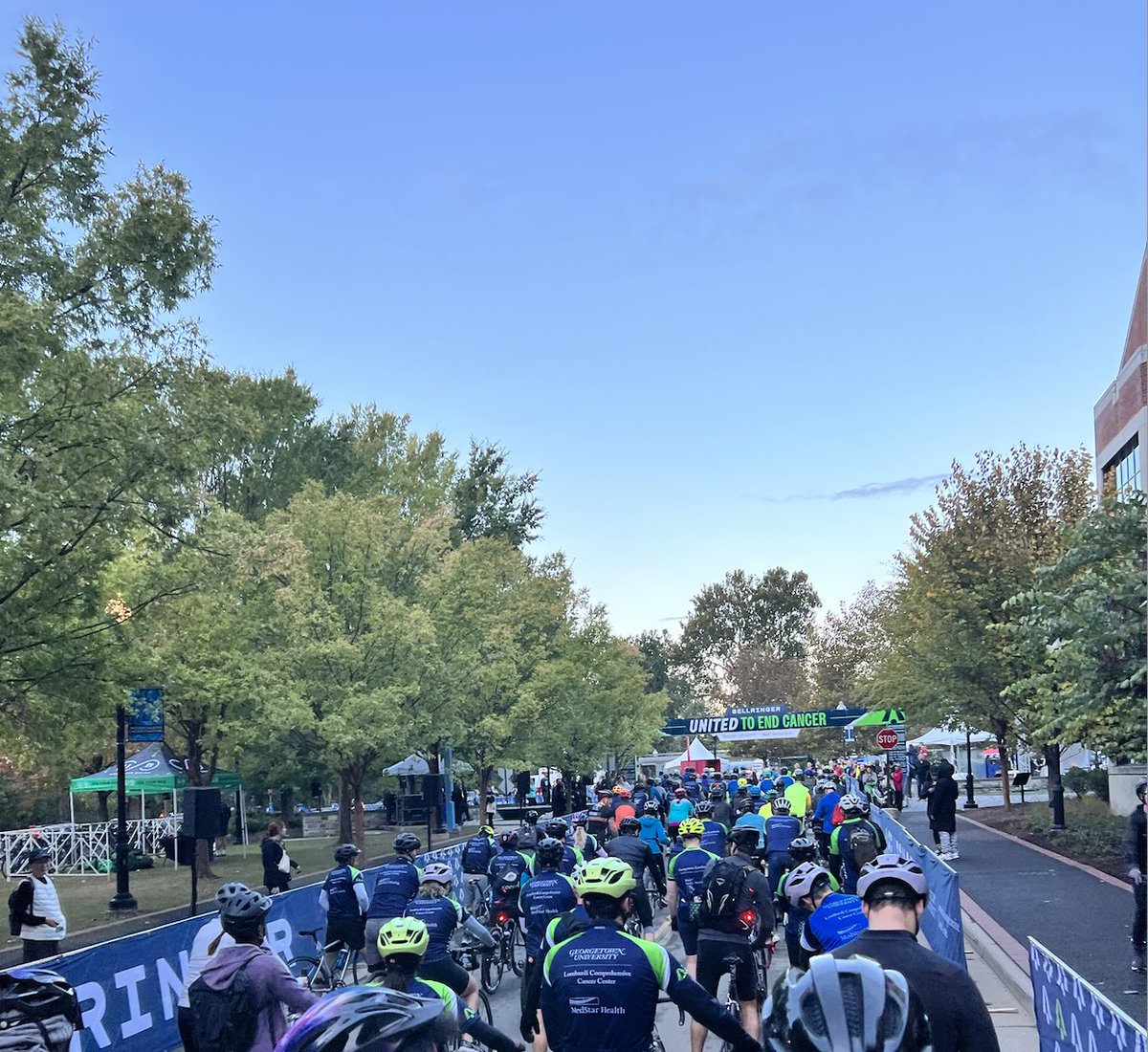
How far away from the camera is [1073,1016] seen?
618 cm

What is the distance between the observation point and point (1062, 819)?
2844 centimetres

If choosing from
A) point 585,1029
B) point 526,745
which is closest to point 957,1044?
point 585,1029

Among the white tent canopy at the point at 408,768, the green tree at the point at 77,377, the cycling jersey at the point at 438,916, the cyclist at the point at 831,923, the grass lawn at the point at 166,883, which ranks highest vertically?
the green tree at the point at 77,377

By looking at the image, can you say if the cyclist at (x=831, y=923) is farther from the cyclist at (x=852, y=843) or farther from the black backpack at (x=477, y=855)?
the black backpack at (x=477, y=855)

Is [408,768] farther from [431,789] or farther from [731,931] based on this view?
[731,931]

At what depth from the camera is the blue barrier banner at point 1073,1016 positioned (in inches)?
212

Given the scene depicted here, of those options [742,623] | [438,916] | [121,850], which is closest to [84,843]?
[121,850]

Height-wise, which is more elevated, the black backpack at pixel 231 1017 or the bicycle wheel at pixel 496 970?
the black backpack at pixel 231 1017

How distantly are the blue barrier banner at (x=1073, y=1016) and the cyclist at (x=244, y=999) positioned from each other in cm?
359

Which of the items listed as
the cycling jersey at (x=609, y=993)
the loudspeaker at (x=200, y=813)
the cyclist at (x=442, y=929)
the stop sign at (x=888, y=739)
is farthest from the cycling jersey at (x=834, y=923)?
the stop sign at (x=888, y=739)

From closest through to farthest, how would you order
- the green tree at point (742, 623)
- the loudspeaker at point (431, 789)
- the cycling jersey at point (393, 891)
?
the cycling jersey at point (393, 891)
the loudspeaker at point (431, 789)
the green tree at point (742, 623)

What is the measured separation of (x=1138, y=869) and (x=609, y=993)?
374 inches

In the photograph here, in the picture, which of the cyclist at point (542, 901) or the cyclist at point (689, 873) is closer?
the cyclist at point (542, 901)

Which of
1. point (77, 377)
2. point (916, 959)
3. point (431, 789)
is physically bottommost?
point (431, 789)
